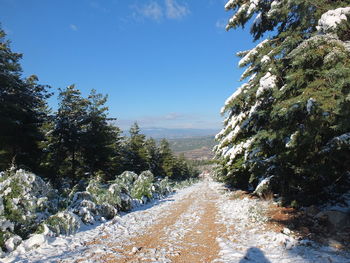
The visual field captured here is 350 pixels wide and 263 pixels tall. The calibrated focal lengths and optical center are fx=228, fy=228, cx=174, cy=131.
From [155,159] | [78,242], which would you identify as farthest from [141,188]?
[155,159]

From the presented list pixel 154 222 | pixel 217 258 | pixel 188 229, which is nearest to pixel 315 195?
pixel 188 229

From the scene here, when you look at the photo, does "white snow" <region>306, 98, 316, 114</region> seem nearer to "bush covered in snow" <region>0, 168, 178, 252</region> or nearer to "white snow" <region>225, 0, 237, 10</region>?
"bush covered in snow" <region>0, 168, 178, 252</region>

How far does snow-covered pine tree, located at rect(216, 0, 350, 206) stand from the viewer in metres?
4.25

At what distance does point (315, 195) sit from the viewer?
785 cm

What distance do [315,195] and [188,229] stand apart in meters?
4.55

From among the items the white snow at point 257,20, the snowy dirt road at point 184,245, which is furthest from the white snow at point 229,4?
the snowy dirt road at point 184,245

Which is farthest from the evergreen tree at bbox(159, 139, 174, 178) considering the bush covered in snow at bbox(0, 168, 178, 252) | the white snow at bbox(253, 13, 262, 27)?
the bush covered in snow at bbox(0, 168, 178, 252)

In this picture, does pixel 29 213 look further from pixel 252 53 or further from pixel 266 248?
pixel 252 53

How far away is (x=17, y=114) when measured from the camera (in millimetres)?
16719

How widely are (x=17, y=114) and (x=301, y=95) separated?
18624 millimetres

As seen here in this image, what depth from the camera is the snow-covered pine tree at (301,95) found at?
4246 millimetres

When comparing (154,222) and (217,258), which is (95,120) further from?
(217,258)

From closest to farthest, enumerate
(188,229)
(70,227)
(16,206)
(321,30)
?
1. (321,30)
2. (16,206)
3. (70,227)
4. (188,229)

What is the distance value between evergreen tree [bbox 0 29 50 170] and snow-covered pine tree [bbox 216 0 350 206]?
583 inches
